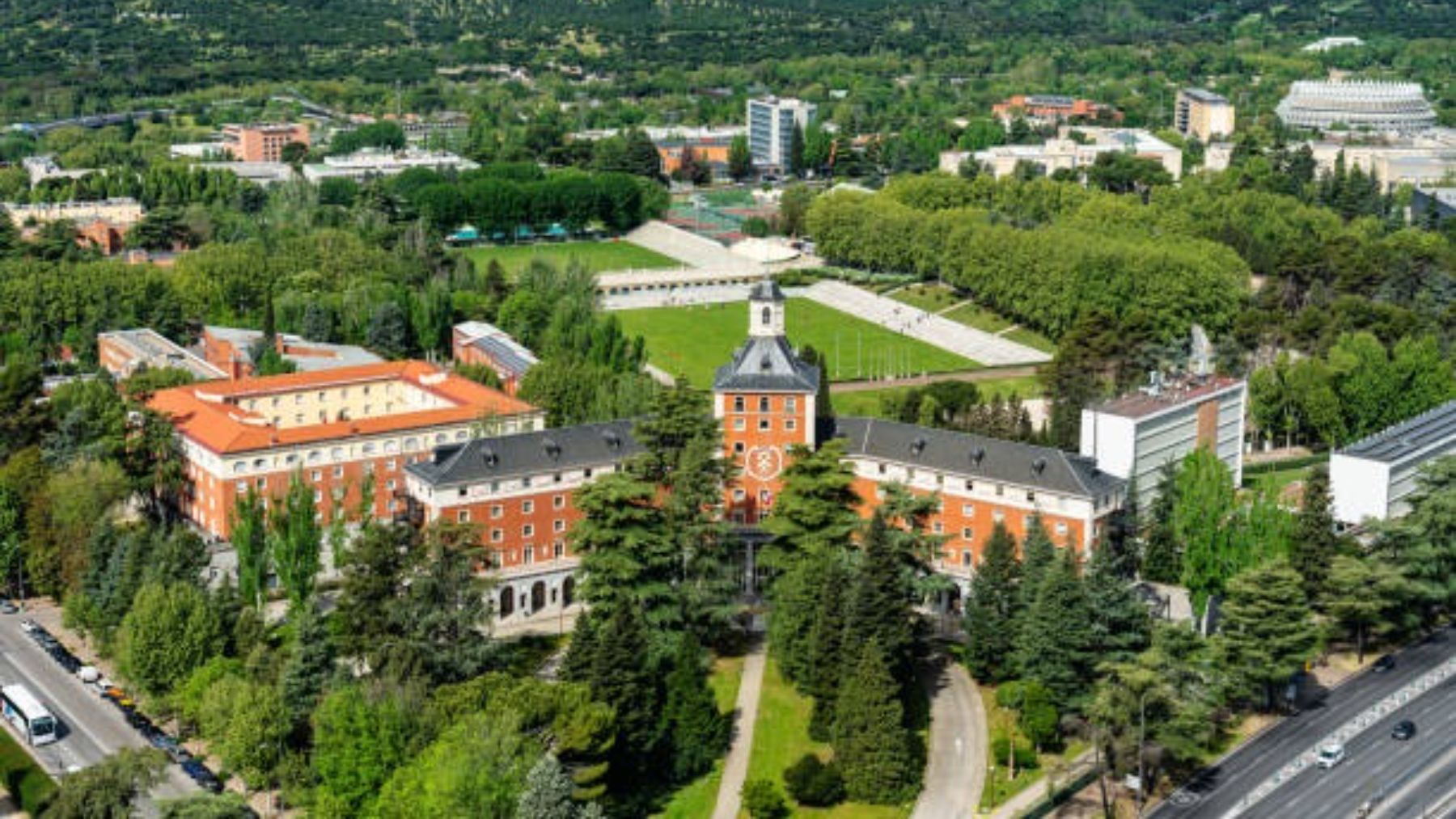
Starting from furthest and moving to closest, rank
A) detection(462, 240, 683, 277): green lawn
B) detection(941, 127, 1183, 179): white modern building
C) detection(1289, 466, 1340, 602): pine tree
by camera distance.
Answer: detection(941, 127, 1183, 179): white modern building → detection(462, 240, 683, 277): green lawn → detection(1289, 466, 1340, 602): pine tree

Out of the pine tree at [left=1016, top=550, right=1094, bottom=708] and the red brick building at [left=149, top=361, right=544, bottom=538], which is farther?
the red brick building at [left=149, top=361, right=544, bottom=538]

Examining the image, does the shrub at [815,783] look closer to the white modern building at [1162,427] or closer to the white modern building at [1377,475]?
the white modern building at [1162,427]

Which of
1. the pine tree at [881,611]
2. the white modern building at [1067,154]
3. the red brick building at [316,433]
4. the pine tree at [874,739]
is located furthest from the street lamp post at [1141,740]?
the white modern building at [1067,154]

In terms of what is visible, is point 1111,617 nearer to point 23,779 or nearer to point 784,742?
point 784,742

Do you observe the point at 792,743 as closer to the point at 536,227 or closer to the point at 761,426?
the point at 761,426

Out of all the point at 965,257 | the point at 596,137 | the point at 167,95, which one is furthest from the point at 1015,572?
the point at 167,95

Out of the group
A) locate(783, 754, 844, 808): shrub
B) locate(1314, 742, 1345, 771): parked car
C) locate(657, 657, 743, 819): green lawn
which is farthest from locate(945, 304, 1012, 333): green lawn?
locate(783, 754, 844, 808): shrub

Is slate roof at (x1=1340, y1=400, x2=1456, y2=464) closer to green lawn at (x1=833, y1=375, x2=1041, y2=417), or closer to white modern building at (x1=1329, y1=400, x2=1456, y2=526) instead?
white modern building at (x1=1329, y1=400, x2=1456, y2=526)

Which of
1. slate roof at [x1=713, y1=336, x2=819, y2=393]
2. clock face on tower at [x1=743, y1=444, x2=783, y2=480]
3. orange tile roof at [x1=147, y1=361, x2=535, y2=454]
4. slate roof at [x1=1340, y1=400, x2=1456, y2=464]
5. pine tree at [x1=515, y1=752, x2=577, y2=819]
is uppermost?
slate roof at [x1=713, y1=336, x2=819, y2=393]
